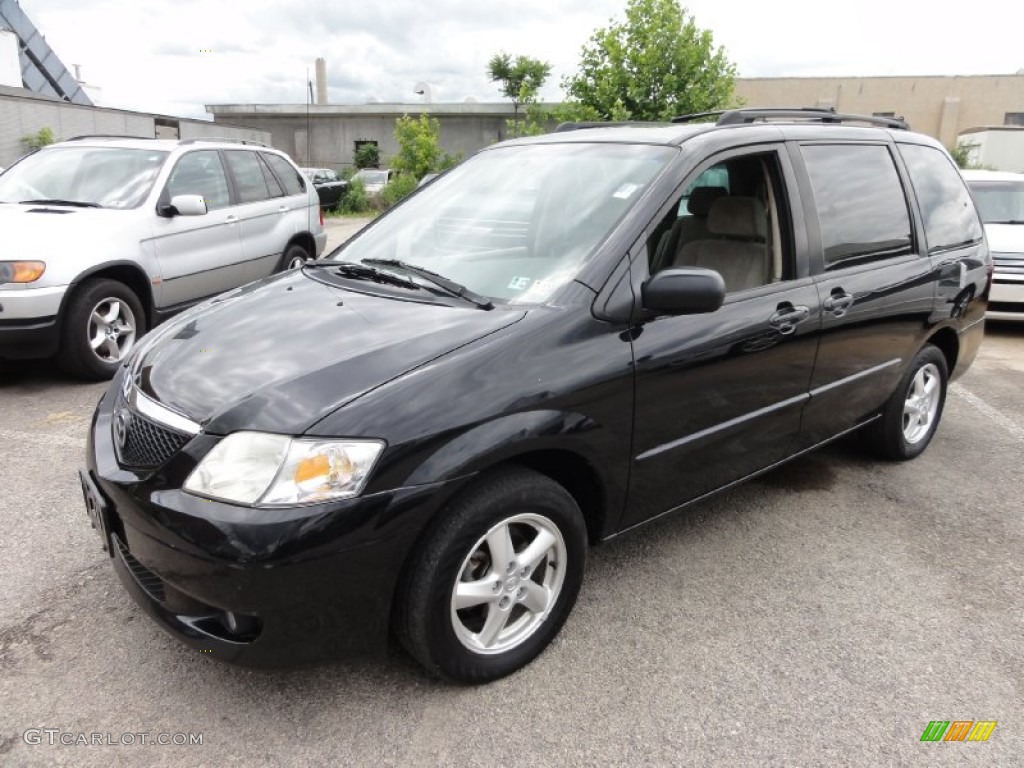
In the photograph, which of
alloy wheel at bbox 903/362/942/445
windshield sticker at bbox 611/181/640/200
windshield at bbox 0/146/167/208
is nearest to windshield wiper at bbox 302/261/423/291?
windshield sticker at bbox 611/181/640/200

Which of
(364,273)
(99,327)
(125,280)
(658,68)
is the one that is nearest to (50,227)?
(125,280)

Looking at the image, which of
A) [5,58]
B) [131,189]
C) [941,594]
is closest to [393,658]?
[941,594]

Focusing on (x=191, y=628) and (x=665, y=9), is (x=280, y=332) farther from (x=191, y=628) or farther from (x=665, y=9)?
(x=665, y=9)

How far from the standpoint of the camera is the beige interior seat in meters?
3.22

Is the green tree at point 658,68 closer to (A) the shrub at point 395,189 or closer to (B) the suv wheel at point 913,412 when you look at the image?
(A) the shrub at point 395,189

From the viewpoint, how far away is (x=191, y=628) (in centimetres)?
213

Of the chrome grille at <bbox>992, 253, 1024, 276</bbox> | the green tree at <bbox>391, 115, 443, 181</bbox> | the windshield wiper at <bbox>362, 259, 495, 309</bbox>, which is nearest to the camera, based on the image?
the windshield wiper at <bbox>362, 259, 495, 309</bbox>

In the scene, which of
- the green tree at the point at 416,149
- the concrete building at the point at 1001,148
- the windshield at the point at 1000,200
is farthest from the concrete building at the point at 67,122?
the concrete building at the point at 1001,148

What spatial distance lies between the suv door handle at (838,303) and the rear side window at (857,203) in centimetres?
13

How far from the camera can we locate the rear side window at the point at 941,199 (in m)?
4.01

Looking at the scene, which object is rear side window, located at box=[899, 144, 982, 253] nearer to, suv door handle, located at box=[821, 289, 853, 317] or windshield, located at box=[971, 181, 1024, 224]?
suv door handle, located at box=[821, 289, 853, 317]

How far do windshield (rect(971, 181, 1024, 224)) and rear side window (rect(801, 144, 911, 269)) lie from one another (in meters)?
5.97

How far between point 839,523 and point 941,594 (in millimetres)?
633

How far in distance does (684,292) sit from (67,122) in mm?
26545
